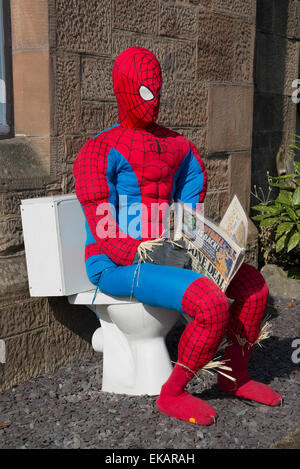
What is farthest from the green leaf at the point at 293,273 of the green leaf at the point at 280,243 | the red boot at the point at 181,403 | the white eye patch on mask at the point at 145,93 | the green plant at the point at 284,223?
the white eye patch on mask at the point at 145,93

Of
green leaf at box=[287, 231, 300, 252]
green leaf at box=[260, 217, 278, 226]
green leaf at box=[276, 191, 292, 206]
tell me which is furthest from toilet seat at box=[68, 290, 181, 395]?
green leaf at box=[276, 191, 292, 206]

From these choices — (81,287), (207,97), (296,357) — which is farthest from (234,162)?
(81,287)

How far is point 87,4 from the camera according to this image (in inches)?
127

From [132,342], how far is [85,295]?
29cm

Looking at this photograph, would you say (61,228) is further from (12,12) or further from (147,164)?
(12,12)

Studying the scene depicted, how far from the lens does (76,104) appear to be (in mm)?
3232

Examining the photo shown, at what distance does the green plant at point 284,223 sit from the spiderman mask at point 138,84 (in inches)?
78.3

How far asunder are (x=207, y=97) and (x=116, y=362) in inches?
69.9

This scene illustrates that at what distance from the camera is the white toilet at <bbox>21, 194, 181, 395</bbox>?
289 cm

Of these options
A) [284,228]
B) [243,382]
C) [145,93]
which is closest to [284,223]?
[284,228]

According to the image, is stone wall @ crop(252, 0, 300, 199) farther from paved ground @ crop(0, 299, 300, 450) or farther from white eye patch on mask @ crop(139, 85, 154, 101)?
white eye patch on mask @ crop(139, 85, 154, 101)

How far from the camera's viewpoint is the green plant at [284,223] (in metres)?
4.54

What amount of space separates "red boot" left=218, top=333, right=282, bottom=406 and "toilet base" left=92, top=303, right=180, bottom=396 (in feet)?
0.87

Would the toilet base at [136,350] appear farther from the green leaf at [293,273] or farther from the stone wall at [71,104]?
the green leaf at [293,273]
